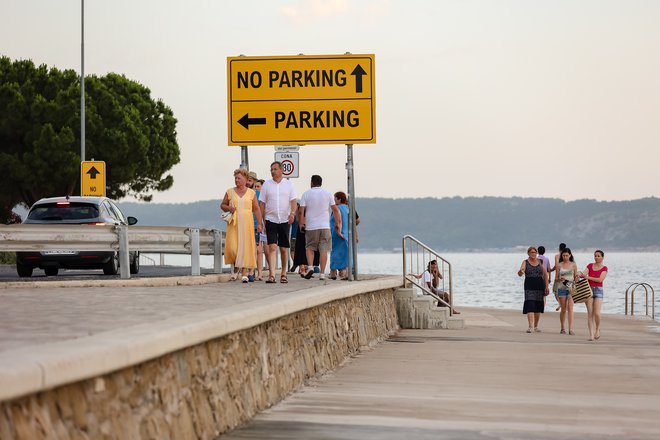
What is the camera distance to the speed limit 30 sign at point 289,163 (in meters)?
26.8

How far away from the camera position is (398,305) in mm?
23344

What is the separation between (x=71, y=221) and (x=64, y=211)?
48 centimetres

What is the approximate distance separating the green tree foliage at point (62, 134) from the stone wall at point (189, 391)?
146ft

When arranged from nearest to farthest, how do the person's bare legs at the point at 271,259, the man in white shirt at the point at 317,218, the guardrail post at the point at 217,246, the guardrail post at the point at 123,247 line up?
the person's bare legs at the point at 271,259 → the guardrail post at the point at 123,247 → the man in white shirt at the point at 317,218 → the guardrail post at the point at 217,246

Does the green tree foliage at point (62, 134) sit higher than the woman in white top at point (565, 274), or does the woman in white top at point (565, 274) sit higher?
the green tree foliage at point (62, 134)

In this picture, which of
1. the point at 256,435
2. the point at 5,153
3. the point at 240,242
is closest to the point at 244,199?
the point at 240,242

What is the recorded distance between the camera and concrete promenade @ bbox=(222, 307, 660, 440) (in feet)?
27.5

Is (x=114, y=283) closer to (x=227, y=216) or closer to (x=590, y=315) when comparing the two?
(x=227, y=216)

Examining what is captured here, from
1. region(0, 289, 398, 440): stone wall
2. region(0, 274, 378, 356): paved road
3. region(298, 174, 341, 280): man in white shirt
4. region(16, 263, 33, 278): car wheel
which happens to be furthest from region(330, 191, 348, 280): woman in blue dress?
region(0, 289, 398, 440): stone wall

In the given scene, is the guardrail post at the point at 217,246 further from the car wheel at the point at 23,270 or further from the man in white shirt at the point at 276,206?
the car wheel at the point at 23,270

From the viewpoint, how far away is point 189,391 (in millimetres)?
7344

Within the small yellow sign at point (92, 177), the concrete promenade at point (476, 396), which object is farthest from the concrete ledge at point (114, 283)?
the small yellow sign at point (92, 177)

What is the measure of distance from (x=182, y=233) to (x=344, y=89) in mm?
3612

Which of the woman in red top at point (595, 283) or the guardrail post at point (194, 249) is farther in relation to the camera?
the woman in red top at point (595, 283)
